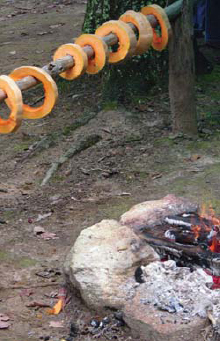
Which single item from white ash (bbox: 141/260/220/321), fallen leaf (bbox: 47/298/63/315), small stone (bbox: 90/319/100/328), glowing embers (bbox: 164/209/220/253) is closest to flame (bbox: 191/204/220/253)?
glowing embers (bbox: 164/209/220/253)

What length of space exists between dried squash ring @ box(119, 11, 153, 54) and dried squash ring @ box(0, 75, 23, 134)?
2019 millimetres

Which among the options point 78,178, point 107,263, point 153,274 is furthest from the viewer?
point 78,178

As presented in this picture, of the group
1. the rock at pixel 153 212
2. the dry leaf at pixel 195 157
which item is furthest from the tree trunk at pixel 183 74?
the rock at pixel 153 212

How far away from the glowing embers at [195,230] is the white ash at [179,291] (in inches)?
11.1

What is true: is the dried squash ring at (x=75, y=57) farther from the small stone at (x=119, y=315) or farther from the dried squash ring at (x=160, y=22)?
the small stone at (x=119, y=315)

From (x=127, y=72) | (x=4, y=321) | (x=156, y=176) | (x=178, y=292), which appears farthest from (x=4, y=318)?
(x=127, y=72)

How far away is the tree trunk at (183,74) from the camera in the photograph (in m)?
7.50

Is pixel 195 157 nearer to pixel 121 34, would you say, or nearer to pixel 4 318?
pixel 121 34

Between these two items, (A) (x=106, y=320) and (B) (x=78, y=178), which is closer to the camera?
(A) (x=106, y=320)

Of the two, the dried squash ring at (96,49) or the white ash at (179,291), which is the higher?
the dried squash ring at (96,49)

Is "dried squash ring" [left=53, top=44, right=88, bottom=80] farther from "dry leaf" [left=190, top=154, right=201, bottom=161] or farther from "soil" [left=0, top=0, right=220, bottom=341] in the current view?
"dry leaf" [left=190, top=154, right=201, bottom=161]

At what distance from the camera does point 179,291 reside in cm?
480

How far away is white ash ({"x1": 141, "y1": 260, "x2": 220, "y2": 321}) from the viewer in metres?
4.63

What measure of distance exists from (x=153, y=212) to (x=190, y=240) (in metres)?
0.49
